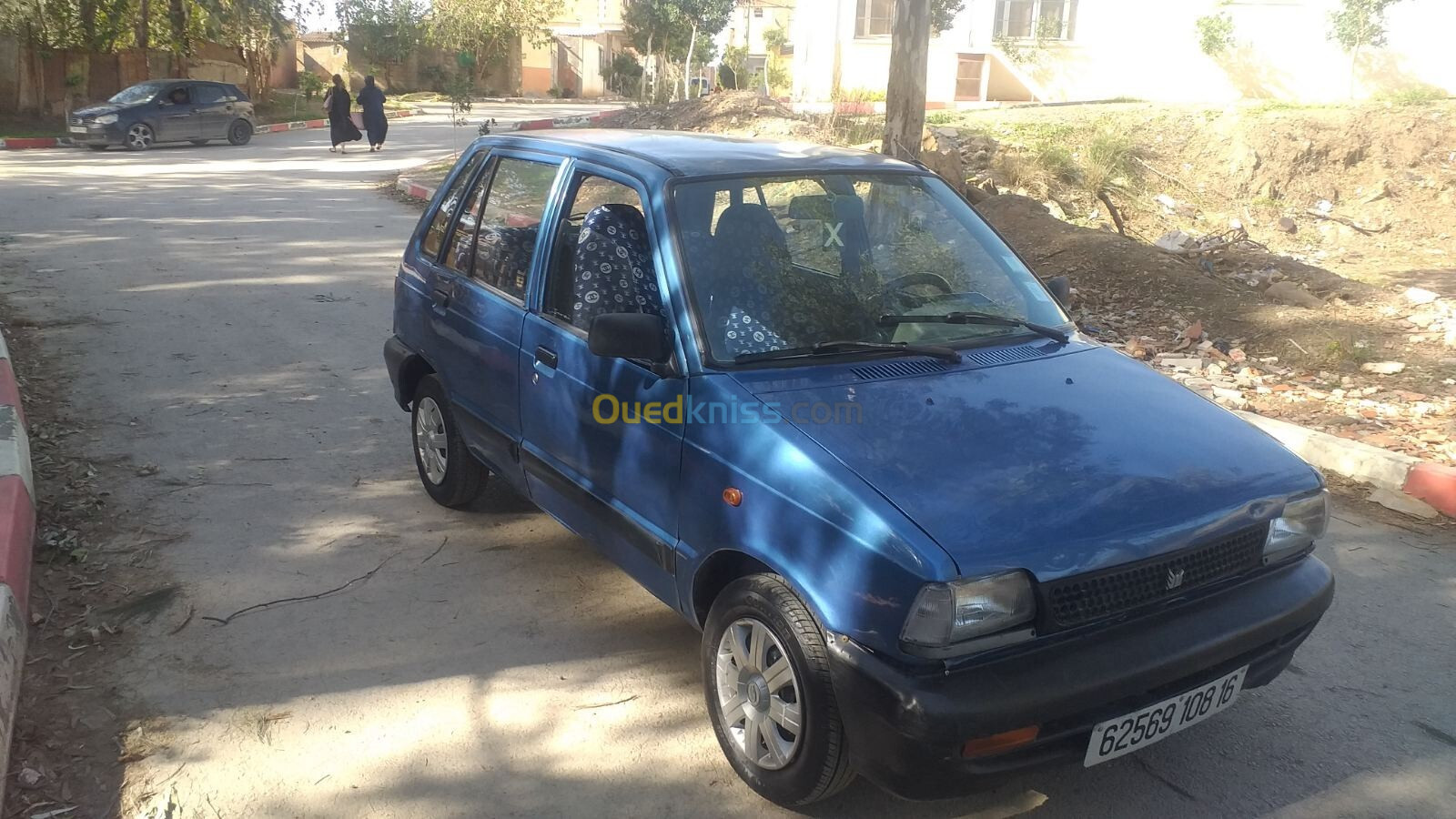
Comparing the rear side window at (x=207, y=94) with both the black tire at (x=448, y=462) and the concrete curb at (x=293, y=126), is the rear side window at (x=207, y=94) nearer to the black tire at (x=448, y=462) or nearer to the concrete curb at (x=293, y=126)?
the concrete curb at (x=293, y=126)

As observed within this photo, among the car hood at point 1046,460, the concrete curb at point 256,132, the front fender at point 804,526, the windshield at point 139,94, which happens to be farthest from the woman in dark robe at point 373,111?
the car hood at point 1046,460

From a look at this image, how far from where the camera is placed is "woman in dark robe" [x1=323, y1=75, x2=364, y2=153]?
2202 cm

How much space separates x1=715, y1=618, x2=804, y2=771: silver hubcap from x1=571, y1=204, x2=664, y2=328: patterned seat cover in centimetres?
123

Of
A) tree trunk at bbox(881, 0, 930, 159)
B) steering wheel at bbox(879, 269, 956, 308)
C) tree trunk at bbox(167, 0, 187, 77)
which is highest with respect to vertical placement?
tree trunk at bbox(167, 0, 187, 77)

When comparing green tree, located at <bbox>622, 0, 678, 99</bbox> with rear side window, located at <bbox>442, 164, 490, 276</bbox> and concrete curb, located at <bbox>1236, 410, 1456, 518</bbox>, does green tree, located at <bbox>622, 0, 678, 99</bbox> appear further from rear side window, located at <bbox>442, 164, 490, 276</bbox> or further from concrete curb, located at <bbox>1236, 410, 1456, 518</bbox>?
rear side window, located at <bbox>442, 164, 490, 276</bbox>

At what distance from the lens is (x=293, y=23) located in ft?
121

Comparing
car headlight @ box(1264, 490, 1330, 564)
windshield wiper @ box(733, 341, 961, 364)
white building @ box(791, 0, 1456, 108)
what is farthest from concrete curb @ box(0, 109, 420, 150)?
car headlight @ box(1264, 490, 1330, 564)

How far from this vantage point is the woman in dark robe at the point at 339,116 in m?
22.0

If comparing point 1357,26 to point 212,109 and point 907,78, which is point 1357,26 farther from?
point 212,109

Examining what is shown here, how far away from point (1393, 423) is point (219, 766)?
6490 mm

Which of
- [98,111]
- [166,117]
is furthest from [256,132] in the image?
[98,111]

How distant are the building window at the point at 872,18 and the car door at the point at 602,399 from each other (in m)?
34.3

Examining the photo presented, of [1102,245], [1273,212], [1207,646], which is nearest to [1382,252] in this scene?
[1273,212]

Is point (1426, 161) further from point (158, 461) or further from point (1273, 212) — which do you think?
point (158, 461)
